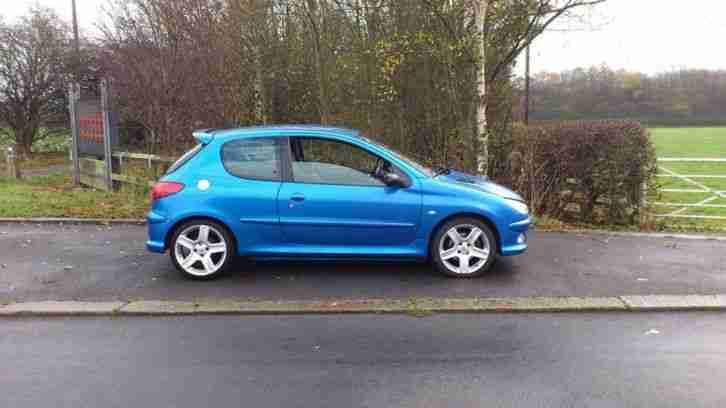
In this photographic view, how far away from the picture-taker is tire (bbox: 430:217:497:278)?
6.38 metres

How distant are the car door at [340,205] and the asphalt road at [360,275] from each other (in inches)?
17.5

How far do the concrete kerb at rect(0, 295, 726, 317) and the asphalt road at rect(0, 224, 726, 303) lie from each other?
0.18m

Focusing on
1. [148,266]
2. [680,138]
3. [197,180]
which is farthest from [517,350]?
[680,138]

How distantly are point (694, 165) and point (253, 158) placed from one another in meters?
45.2

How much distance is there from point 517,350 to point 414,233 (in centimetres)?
196

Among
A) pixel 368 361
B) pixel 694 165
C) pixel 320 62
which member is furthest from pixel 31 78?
pixel 694 165

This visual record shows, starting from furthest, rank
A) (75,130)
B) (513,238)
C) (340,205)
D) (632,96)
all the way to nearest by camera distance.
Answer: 1. (632,96)
2. (75,130)
3. (513,238)
4. (340,205)

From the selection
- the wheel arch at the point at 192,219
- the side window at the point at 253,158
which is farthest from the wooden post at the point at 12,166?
the side window at the point at 253,158

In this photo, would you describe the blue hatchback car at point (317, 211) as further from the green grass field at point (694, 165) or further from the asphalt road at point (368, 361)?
the green grass field at point (694, 165)

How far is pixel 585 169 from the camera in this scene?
9938 mm

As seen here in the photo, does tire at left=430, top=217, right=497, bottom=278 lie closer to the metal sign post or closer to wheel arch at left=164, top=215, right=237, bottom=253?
wheel arch at left=164, top=215, right=237, bottom=253

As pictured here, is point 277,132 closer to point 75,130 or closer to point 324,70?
point 324,70

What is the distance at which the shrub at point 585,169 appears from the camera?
962 cm

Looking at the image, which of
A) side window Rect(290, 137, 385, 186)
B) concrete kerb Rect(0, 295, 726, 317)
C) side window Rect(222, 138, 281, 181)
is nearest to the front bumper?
concrete kerb Rect(0, 295, 726, 317)
